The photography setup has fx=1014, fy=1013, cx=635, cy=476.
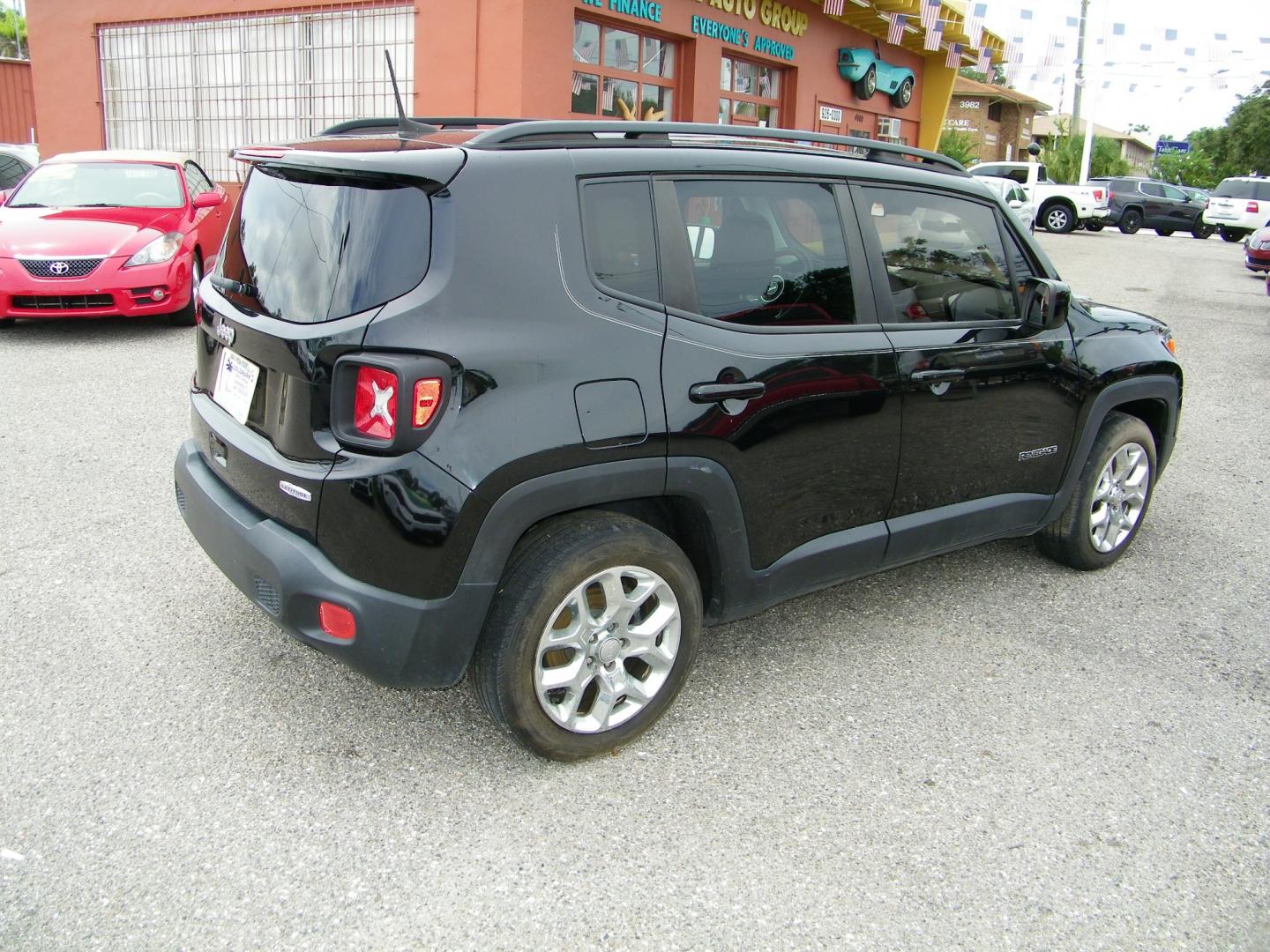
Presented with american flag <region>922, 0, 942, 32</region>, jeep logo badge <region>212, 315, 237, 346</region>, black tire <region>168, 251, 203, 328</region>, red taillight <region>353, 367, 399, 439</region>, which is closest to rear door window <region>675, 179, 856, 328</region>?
red taillight <region>353, 367, 399, 439</region>

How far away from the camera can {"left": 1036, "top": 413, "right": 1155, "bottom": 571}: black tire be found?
13.9 feet

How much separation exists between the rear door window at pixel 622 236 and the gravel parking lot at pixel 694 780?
1.36 meters

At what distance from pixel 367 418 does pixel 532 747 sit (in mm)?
1029

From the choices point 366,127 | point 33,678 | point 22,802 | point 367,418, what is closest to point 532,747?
point 367,418

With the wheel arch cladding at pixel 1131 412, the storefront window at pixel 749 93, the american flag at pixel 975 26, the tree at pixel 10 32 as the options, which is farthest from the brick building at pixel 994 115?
the wheel arch cladding at pixel 1131 412

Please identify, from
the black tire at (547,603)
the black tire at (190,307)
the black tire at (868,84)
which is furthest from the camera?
the black tire at (868,84)

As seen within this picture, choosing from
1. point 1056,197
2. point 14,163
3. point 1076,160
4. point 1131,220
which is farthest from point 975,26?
point 1076,160

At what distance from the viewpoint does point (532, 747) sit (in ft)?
9.30

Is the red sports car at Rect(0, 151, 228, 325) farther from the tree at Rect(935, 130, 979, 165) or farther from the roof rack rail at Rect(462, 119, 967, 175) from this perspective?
the tree at Rect(935, 130, 979, 165)

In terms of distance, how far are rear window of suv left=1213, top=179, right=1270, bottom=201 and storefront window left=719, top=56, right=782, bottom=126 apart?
787 inches

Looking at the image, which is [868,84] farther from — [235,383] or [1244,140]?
[1244,140]

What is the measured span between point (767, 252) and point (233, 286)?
1.64 metres

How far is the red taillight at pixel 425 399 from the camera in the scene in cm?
246

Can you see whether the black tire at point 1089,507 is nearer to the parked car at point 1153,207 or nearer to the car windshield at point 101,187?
the car windshield at point 101,187
